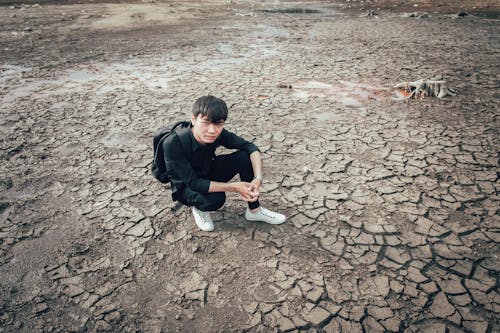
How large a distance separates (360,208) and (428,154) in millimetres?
1266

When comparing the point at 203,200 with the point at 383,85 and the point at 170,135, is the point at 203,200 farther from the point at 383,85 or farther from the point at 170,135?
the point at 383,85

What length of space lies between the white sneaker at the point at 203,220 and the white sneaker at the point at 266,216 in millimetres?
324

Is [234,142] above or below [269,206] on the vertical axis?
above

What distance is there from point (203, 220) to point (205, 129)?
79 cm

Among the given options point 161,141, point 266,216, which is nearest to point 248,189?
point 266,216

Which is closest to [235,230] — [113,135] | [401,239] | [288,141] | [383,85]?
[401,239]

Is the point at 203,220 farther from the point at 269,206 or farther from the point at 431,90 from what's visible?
the point at 431,90

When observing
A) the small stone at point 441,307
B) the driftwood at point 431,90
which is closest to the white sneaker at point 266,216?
the small stone at point 441,307

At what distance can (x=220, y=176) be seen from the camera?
8.24 feet

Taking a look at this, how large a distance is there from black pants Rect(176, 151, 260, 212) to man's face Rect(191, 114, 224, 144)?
1.08 ft

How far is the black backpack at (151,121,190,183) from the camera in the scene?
2143 mm

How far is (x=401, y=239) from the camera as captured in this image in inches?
93.5

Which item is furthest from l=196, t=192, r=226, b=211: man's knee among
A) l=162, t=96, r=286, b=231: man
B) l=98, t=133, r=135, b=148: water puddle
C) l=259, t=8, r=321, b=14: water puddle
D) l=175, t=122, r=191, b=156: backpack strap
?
l=259, t=8, r=321, b=14: water puddle

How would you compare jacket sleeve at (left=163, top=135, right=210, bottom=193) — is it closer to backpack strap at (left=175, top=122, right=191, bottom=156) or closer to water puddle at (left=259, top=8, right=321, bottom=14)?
backpack strap at (left=175, top=122, right=191, bottom=156)
